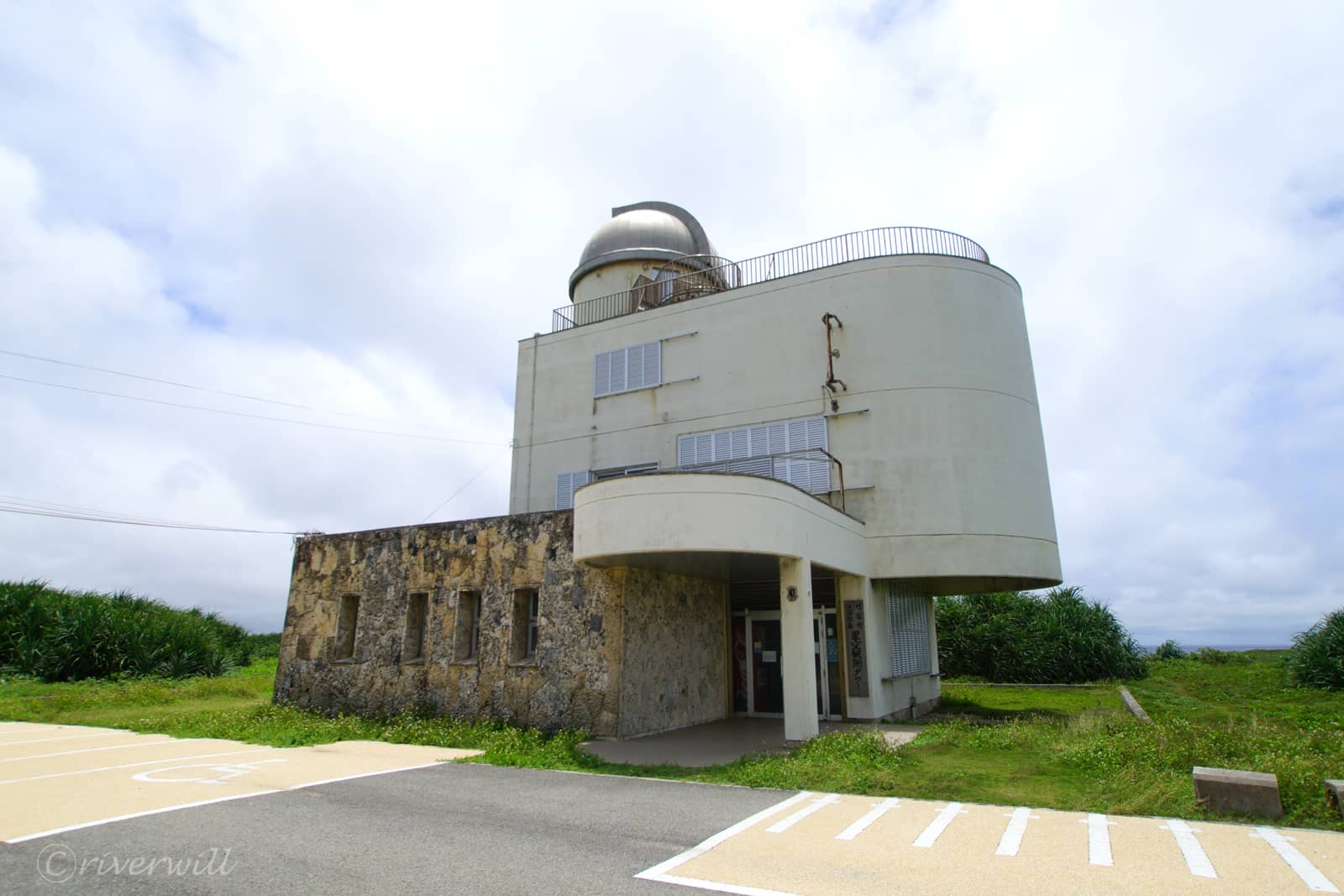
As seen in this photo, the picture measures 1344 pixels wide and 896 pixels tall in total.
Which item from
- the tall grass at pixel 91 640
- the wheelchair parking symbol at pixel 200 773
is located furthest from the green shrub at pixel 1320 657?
the tall grass at pixel 91 640

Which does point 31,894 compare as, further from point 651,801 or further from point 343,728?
point 343,728

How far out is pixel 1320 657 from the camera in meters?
19.0

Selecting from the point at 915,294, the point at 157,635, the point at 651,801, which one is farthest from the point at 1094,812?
the point at 157,635

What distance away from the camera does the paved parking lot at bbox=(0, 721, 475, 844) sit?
803 cm

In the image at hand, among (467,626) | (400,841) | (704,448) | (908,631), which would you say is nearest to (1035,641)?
(908,631)

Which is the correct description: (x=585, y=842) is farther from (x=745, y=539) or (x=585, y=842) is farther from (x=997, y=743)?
(x=997, y=743)

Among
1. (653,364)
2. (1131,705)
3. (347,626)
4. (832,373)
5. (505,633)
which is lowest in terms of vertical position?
(1131,705)

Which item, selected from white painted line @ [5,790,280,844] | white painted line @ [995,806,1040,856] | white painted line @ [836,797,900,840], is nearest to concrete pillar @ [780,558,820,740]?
white painted line @ [836,797,900,840]

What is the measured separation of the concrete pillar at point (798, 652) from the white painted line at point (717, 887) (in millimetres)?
6657

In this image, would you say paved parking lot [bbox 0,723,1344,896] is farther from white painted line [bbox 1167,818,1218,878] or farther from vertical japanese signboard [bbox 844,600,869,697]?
vertical japanese signboard [bbox 844,600,869,697]

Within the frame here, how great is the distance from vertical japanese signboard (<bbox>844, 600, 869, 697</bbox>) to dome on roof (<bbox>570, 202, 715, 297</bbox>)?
1179cm

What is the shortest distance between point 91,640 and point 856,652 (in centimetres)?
2198

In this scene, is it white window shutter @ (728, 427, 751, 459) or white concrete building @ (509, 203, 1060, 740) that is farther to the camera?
white window shutter @ (728, 427, 751, 459)

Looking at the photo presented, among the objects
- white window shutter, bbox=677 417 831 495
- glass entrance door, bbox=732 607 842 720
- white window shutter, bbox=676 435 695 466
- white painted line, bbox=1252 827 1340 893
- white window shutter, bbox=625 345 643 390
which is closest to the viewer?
white painted line, bbox=1252 827 1340 893
